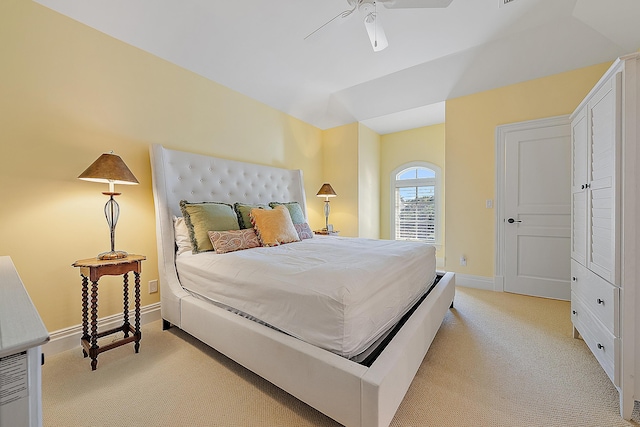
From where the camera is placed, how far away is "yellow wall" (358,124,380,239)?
15.4ft

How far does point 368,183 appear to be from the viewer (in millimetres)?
5008

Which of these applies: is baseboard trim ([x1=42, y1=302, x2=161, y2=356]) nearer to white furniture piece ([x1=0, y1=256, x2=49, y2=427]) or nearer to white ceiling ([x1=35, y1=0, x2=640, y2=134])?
white furniture piece ([x1=0, y1=256, x2=49, y2=427])

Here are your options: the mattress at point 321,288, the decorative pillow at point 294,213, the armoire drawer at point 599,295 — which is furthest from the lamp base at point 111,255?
the armoire drawer at point 599,295

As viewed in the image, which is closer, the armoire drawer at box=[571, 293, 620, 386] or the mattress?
the mattress

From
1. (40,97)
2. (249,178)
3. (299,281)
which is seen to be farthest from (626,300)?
(40,97)

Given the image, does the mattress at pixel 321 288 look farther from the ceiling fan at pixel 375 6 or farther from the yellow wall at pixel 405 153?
the yellow wall at pixel 405 153

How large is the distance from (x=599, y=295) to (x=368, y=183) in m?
3.64

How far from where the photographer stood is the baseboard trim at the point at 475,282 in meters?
3.47

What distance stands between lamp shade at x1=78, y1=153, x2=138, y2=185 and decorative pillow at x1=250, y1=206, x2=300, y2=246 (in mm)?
1121

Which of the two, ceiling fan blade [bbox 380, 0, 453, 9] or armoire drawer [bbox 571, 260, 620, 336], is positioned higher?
ceiling fan blade [bbox 380, 0, 453, 9]

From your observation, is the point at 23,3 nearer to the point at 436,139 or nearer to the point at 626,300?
the point at 626,300

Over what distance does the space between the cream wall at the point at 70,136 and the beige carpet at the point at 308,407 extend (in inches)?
28.3

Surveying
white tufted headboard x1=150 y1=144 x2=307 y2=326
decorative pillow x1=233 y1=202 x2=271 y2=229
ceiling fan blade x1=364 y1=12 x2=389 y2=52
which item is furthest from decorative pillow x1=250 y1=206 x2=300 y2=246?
ceiling fan blade x1=364 y1=12 x2=389 y2=52

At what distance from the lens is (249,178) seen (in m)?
3.38
